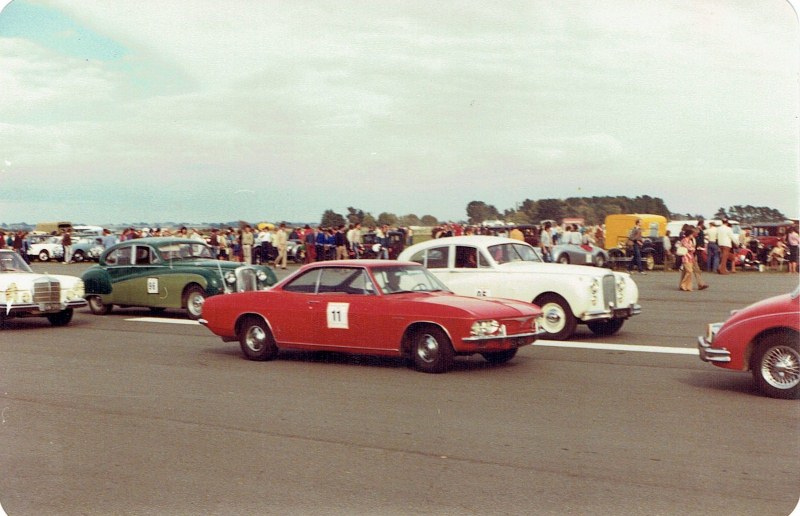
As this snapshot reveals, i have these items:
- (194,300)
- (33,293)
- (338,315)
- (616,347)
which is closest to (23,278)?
(33,293)

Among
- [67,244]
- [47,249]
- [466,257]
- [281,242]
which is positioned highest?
[67,244]

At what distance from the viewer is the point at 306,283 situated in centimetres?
1013

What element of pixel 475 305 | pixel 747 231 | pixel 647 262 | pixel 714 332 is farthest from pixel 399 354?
pixel 747 231

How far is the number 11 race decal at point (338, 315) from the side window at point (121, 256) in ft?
26.6

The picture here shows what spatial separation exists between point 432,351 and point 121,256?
9534 mm

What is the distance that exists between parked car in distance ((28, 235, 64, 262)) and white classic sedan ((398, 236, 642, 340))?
125 ft

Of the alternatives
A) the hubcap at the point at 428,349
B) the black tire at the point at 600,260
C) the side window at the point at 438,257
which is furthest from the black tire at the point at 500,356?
the black tire at the point at 600,260

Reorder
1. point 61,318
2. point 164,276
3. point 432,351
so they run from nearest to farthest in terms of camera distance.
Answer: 1. point 432,351
2. point 61,318
3. point 164,276

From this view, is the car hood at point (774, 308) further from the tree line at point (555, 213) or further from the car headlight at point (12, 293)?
the car headlight at point (12, 293)

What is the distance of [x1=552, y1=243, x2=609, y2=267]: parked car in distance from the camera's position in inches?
1139

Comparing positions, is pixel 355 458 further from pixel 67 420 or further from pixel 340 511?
pixel 67 420

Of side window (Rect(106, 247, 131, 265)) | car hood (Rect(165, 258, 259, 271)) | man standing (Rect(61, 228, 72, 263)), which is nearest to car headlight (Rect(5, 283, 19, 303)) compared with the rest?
side window (Rect(106, 247, 131, 265))

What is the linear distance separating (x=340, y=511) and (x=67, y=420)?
11.3ft

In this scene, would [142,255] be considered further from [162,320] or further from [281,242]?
[281,242]
